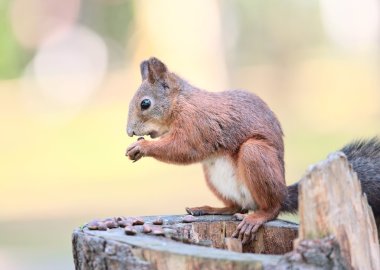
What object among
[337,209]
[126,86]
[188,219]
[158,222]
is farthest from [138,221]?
[126,86]

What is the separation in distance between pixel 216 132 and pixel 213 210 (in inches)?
9.6

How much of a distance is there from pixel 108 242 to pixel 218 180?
766 millimetres

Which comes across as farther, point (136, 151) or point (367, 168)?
point (136, 151)

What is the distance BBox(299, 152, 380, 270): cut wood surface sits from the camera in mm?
1792

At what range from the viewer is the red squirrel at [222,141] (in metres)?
2.45

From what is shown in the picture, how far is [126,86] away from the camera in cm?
1527

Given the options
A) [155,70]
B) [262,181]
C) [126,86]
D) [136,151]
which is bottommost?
[262,181]

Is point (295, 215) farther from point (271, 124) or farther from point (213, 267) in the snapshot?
point (213, 267)

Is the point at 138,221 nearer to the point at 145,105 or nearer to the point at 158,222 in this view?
the point at 158,222

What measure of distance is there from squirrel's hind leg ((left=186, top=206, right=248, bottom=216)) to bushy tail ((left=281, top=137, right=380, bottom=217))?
7.1 inches

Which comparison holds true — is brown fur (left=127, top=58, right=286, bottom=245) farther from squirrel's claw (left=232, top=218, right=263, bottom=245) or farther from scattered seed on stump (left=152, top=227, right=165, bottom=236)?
scattered seed on stump (left=152, top=227, right=165, bottom=236)

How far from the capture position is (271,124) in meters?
2.61

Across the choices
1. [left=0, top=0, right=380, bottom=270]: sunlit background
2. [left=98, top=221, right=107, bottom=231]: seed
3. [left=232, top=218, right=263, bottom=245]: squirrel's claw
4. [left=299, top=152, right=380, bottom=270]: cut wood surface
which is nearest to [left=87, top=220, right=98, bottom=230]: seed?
[left=98, top=221, right=107, bottom=231]: seed

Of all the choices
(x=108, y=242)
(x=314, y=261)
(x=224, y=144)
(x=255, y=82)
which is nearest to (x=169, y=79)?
(x=224, y=144)
